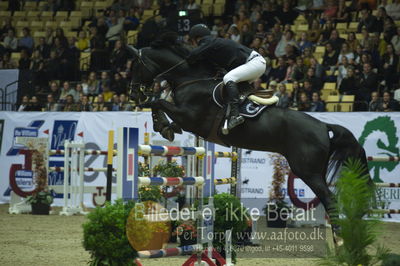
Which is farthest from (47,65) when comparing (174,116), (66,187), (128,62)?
(174,116)

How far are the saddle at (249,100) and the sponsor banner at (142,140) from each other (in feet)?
11.9

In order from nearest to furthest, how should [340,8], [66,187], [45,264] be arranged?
[45,264]
[66,187]
[340,8]

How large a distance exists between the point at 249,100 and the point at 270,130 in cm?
38

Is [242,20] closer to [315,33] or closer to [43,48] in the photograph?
[315,33]

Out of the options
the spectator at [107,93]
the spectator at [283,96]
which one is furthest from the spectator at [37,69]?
the spectator at [283,96]

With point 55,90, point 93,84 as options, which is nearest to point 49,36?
point 55,90

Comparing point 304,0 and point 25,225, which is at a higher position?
point 304,0

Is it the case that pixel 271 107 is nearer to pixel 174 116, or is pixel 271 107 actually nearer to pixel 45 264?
pixel 174 116

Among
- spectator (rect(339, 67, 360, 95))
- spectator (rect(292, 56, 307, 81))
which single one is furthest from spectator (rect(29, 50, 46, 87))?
spectator (rect(339, 67, 360, 95))

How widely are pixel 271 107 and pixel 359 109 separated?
21.6ft

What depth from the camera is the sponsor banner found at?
11688mm

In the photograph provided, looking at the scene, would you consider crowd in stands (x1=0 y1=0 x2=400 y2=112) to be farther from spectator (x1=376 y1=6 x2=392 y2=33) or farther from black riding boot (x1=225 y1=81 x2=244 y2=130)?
black riding boot (x1=225 y1=81 x2=244 y2=130)

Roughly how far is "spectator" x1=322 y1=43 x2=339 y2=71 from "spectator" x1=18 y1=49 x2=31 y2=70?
8.63m

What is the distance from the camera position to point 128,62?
682 inches
